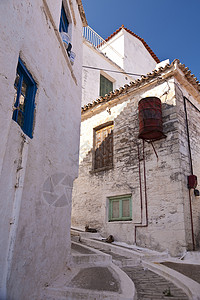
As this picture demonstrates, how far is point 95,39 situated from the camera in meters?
16.2

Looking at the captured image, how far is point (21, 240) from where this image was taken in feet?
9.13

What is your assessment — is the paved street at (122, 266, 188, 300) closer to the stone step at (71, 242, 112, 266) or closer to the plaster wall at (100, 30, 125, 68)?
the stone step at (71, 242, 112, 266)

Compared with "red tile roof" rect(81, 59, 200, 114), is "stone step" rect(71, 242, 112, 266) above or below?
below

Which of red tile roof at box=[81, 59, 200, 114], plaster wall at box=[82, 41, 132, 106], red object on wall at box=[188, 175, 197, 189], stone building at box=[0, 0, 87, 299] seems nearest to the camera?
stone building at box=[0, 0, 87, 299]

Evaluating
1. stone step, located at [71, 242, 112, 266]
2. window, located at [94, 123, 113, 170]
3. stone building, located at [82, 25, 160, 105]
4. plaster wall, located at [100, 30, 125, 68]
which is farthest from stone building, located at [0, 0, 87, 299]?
plaster wall, located at [100, 30, 125, 68]

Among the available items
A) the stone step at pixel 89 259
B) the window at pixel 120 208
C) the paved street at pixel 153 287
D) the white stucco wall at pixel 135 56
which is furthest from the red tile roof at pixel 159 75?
the white stucco wall at pixel 135 56

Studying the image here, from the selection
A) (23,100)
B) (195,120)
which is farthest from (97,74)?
(23,100)

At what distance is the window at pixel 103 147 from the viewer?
9.31m

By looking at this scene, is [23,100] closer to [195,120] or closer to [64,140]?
[64,140]

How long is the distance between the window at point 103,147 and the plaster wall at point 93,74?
130 inches

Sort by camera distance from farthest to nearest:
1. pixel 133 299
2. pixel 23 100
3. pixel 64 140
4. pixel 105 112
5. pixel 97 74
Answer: pixel 97 74 < pixel 105 112 < pixel 64 140 < pixel 23 100 < pixel 133 299

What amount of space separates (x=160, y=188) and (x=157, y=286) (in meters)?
3.62

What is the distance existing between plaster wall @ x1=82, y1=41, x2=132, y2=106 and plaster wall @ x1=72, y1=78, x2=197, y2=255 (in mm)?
3213

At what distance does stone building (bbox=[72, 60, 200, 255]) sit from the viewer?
269 inches
